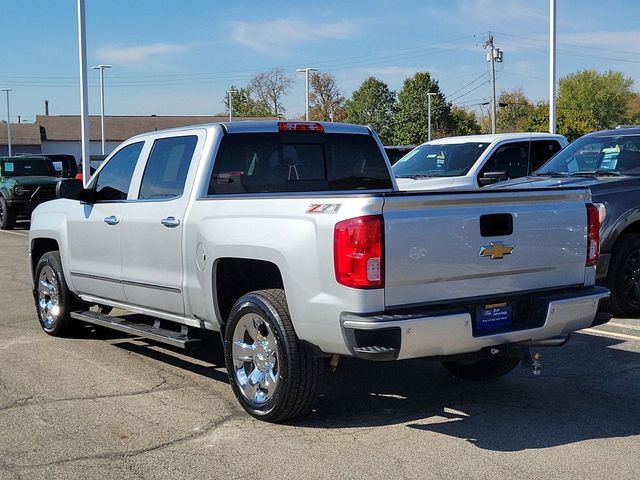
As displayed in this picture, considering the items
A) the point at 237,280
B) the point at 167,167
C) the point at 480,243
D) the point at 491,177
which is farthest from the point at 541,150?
the point at 480,243

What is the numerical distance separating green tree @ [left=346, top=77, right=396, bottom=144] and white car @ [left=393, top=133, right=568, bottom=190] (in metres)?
72.5

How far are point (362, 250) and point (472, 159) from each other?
814 cm

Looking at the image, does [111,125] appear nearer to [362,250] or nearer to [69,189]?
[69,189]

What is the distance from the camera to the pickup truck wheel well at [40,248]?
8328 millimetres

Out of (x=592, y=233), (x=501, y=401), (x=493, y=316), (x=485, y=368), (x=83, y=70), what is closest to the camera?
(x=493, y=316)

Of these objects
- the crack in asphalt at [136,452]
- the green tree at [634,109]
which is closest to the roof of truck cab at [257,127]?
the crack in asphalt at [136,452]

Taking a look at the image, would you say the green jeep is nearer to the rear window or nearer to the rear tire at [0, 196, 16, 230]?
the rear tire at [0, 196, 16, 230]

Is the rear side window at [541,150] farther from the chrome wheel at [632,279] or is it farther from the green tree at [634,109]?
the green tree at [634,109]

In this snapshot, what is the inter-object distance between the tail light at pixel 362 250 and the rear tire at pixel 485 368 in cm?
190

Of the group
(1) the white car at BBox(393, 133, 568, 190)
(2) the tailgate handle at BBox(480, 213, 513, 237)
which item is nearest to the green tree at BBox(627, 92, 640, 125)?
(1) the white car at BBox(393, 133, 568, 190)

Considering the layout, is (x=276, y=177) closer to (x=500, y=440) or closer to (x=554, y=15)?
(x=500, y=440)

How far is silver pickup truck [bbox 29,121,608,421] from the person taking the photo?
4637mm

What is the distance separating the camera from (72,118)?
85438mm

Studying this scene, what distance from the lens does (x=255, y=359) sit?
5.34 metres
